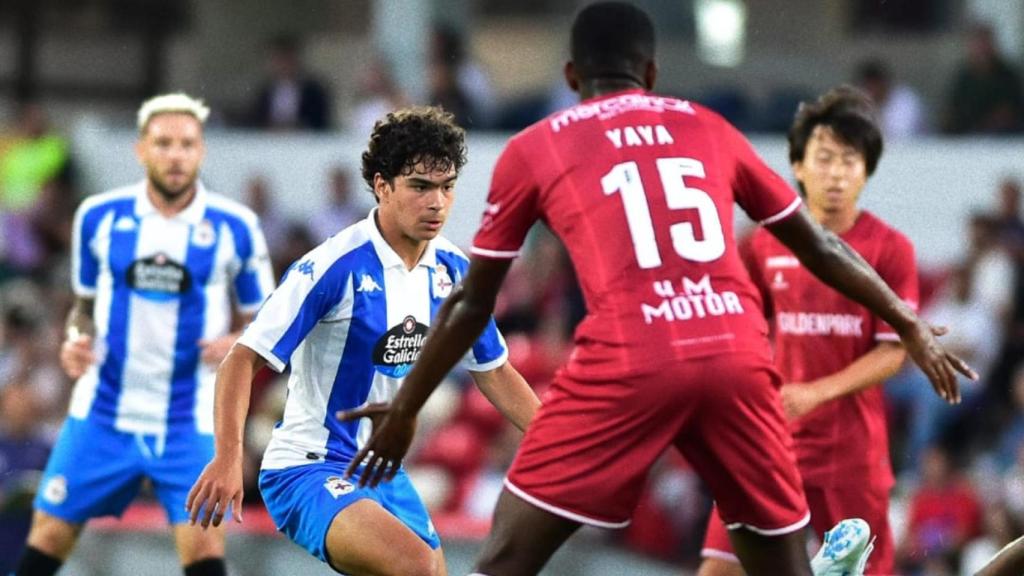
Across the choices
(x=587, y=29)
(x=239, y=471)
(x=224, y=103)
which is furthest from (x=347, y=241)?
(x=224, y=103)

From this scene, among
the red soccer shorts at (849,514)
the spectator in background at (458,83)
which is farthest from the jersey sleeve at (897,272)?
the spectator in background at (458,83)

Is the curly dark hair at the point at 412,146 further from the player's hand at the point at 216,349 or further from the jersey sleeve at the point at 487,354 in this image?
the player's hand at the point at 216,349

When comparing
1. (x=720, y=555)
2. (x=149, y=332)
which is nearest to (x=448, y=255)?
(x=720, y=555)

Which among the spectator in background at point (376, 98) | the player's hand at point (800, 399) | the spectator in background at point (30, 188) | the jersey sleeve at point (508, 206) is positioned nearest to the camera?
the jersey sleeve at point (508, 206)

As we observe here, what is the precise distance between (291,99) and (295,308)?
464 inches

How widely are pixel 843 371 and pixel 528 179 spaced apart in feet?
7.84

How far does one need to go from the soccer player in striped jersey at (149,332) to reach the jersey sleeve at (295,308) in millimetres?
1733

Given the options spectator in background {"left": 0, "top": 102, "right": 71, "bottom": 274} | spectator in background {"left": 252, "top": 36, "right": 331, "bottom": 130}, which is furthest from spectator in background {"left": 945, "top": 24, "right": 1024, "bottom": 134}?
spectator in background {"left": 0, "top": 102, "right": 71, "bottom": 274}

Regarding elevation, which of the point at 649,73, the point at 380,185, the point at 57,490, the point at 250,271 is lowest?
the point at 57,490

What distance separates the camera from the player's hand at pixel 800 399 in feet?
23.4

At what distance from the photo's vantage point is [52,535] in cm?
813

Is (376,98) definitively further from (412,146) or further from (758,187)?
(758,187)

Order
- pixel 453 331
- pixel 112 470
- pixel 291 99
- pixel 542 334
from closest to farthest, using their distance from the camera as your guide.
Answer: pixel 453 331 → pixel 112 470 → pixel 542 334 → pixel 291 99

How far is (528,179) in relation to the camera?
5.48 metres
